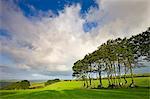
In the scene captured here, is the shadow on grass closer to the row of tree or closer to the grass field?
the grass field

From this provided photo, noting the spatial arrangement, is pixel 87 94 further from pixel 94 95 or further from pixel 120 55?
pixel 120 55

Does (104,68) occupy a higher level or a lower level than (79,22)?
lower

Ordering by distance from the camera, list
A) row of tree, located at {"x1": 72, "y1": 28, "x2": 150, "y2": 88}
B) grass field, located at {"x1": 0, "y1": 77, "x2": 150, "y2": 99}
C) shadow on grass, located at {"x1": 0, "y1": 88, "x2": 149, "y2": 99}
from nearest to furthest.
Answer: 1. shadow on grass, located at {"x1": 0, "y1": 88, "x2": 149, "y2": 99}
2. grass field, located at {"x1": 0, "y1": 77, "x2": 150, "y2": 99}
3. row of tree, located at {"x1": 72, "y1": 28, "x2": 150, "y2": 88}

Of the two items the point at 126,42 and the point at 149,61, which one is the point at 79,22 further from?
the point at 126,42

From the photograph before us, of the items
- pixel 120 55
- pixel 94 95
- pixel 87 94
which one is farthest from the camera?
pixel 120 55

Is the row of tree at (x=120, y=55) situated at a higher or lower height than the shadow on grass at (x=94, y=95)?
higher

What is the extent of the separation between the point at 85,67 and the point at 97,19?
6472 centimetres

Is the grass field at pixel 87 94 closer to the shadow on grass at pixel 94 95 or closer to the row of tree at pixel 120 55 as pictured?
the shadow on grass at pixel 94 95

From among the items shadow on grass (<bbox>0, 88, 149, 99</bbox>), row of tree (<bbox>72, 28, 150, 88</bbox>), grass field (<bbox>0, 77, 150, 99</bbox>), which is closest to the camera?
shadow on grass (<bbox>0, 88, 149, 99</bbox>)

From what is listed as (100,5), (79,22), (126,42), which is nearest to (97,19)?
(79,22)

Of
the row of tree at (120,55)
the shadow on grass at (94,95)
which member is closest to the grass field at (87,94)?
the shadow on grass at (94,95)

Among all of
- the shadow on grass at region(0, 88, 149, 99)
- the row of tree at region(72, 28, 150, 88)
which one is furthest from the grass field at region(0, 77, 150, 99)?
the row of tree at region(72, 28, 150, 88)

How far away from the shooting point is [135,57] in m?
62.4

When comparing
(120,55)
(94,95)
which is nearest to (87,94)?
(94,95)
